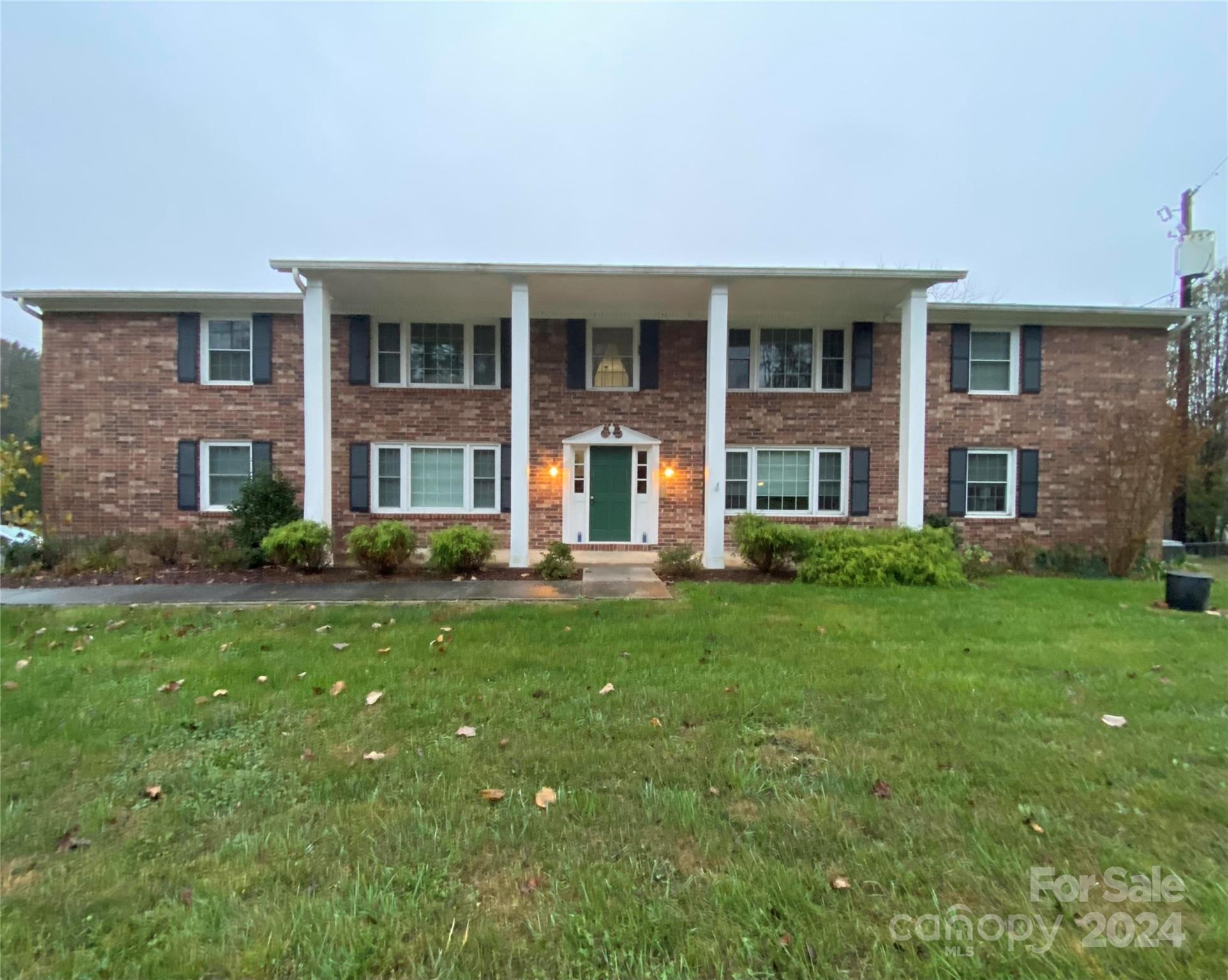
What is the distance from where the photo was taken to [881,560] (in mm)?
8055

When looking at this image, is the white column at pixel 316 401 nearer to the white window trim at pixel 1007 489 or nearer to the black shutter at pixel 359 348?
the black shutter at pixel 359 348

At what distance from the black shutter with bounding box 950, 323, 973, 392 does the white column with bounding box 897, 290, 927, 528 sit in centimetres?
275

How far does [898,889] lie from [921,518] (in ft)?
28.1

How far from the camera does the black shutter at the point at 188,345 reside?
37.0ft

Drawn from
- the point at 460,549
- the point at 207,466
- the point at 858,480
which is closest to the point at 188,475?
the point at 207,466

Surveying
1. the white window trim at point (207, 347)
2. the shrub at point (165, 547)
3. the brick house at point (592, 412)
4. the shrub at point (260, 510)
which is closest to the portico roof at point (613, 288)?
the brick house at point (592, 412)

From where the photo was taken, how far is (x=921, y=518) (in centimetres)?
949

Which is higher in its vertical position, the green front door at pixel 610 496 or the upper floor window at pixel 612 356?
the upper floor window at pixel 612 356

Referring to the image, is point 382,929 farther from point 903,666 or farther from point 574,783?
point 903,666

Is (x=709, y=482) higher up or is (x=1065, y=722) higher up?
(x=709, y=482)

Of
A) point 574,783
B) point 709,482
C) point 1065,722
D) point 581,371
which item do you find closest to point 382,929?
point 574,783

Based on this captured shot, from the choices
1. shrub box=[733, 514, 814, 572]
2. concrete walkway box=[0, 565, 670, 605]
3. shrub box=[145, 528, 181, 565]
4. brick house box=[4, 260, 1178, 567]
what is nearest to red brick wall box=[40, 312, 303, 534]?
brick house box=[4, 260, 1178, 567]

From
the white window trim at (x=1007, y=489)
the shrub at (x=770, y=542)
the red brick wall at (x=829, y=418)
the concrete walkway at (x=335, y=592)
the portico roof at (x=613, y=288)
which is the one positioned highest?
the portico roof at (x=613, y=288)

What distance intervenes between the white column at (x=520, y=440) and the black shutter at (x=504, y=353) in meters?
2.40
